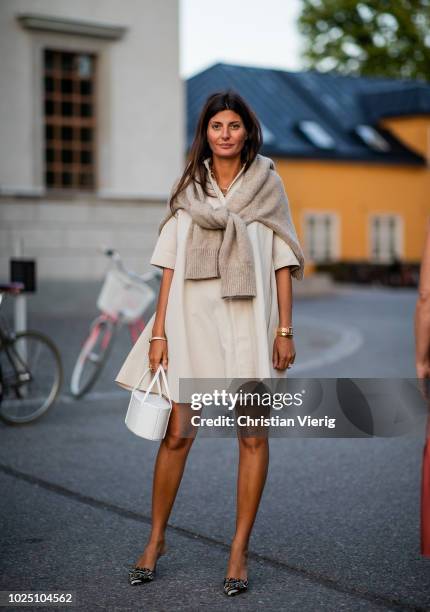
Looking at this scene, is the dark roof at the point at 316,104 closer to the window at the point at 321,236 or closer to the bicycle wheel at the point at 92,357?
the window at the point at 321,236

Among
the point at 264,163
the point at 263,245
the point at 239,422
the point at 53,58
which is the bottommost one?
the point at 239,422

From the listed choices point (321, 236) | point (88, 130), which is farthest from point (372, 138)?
point (88, 130)

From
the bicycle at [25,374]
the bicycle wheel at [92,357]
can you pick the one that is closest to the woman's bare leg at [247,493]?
the bicycle at [25,374]

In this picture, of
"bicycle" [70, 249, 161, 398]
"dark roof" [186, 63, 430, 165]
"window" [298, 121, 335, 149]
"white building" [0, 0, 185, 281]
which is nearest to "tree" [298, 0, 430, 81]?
"dark roof" [186, 63, 430, 165]

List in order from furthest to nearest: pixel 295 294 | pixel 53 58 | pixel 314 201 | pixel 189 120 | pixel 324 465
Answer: pixel 314 201 → pixel 189 120 → pixel 295 294 → pixel 53 58 → pixel 324 465

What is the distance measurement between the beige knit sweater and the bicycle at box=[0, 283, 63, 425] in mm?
3989

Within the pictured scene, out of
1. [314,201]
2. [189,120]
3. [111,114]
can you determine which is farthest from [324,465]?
[314,201]

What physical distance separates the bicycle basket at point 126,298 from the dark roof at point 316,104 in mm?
25177

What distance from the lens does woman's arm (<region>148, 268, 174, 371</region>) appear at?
4402mm

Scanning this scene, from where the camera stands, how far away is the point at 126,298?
9742 mm

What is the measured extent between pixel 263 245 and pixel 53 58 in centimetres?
1401

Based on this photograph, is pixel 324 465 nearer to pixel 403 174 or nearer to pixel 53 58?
pixel 53 58

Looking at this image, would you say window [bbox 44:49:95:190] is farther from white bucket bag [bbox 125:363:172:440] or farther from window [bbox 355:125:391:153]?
window [bbox 355:125:391:153]

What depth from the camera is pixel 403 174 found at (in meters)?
38.4
